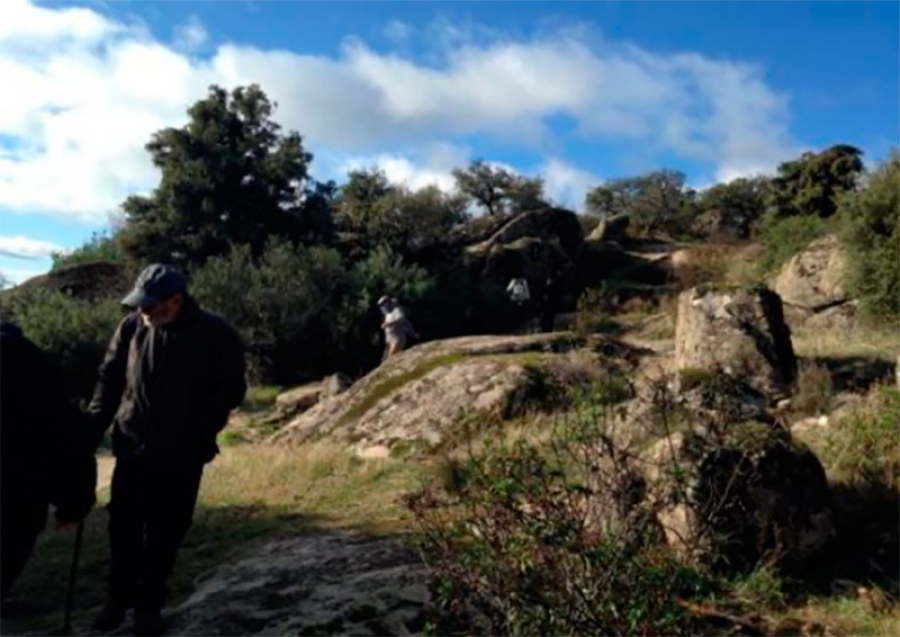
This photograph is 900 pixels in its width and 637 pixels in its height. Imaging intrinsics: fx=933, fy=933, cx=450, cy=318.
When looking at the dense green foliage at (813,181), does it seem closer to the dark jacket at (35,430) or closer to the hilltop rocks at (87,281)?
the hilltop rocks at (87,281)

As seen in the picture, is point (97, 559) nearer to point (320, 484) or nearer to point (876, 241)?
point (320, 484)

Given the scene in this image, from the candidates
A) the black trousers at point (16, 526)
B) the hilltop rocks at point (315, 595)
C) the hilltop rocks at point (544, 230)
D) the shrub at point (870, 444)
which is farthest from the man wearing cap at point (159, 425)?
the hilltop rocks at point (544, 230)

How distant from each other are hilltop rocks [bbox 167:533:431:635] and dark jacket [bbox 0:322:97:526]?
1544mm

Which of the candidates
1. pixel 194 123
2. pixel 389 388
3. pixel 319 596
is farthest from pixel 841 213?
pixel 194 123

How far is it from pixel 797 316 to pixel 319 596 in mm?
13148

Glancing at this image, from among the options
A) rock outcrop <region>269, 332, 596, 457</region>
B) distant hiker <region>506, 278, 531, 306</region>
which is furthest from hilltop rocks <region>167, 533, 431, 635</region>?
distant hiker <region>506, 278, 531, 306</region>

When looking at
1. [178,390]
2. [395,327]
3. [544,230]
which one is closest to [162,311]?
[178,390]

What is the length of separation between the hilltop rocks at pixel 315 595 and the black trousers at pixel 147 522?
25cm

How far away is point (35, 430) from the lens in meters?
3.05

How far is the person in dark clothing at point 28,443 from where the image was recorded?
2971 mm

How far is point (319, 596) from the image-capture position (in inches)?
189

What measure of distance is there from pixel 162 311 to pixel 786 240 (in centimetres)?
2020

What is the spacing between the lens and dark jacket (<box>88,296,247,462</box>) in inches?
173

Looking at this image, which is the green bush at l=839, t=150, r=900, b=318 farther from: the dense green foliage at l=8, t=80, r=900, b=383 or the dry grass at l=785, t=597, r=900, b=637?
the dry grass at l=785, t=597, r=900, b=637
